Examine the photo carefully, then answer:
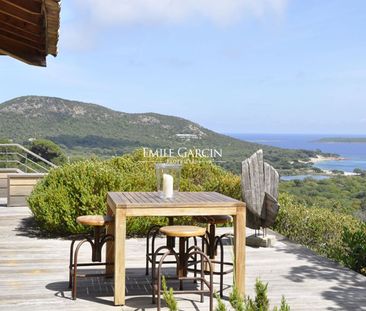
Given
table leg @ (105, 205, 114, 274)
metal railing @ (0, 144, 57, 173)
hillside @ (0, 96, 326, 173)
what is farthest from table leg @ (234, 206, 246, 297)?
hillside @ (0, 96, 326, 173)

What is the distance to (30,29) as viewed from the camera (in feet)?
16.7

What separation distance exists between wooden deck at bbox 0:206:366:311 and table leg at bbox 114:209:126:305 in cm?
10

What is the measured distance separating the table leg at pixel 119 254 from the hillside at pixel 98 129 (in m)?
18.5

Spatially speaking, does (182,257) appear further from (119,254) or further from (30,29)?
(30,29)

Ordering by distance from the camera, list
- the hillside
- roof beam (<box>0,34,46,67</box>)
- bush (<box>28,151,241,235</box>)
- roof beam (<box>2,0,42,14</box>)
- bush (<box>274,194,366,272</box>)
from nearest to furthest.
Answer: roof beam (<box>2,0,42,14</box>) → roof beam (<box>0,34,46,67</box>) → bush (<box>28,151,241,235</box>) → bush (<box>274,194,366,272</box>) → the hillside

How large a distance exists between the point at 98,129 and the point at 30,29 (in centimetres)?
2764

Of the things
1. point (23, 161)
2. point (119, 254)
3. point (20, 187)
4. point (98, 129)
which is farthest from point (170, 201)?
point (98, 129)

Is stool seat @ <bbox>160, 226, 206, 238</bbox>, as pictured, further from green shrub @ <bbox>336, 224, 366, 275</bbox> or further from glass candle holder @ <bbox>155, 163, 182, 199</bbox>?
green shrub @ <bbox>336, 224, 366, 275</bbox>

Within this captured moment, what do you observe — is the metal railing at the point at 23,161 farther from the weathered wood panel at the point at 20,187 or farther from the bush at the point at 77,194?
the bush at the point at 77,194

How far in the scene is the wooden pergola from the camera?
14.0 ft

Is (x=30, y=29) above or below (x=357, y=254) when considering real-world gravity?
above

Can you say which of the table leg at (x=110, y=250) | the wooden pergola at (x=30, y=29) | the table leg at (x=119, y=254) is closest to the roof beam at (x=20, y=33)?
the wooden pergola at (x=30, y=29)

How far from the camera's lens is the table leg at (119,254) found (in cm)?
450

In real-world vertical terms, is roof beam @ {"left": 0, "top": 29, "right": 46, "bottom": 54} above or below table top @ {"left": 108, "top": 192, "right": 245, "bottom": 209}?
above
